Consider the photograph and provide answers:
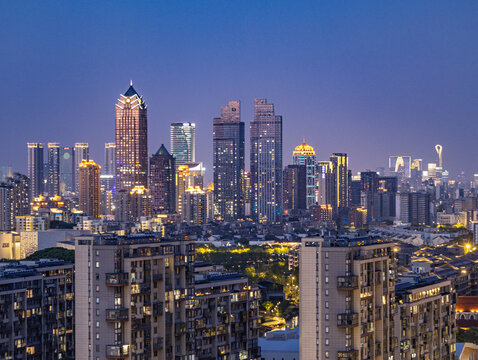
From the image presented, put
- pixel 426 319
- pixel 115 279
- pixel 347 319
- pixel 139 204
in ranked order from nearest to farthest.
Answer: pixel 347 319
pixel 115 279
pixel 426 319
pixel 139 204

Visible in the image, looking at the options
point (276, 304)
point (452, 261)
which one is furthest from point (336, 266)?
point (452, 261)

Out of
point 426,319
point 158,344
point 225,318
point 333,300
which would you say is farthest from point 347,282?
point 225,318

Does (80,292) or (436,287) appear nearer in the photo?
(80,292)

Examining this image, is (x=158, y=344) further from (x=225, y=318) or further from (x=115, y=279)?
(x=225, y=318)

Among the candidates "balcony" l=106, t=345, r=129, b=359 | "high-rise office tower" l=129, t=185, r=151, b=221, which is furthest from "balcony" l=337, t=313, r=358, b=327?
"high-rise office tower" l=129, t=185, r=151, b=221

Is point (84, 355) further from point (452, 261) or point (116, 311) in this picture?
point (452, 261)

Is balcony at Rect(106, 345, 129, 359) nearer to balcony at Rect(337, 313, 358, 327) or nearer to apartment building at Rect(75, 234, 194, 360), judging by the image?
apartment building at Rect(75, 234, 194, 360)
